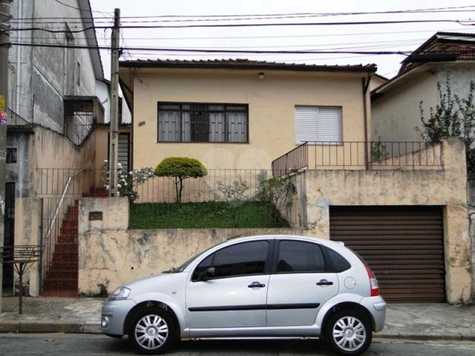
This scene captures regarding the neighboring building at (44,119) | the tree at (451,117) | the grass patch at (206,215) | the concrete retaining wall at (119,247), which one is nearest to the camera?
the concrete retaining wall at (119,247)

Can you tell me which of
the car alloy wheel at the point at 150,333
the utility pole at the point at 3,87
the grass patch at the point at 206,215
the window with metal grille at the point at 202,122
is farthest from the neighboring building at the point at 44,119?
the car alloy wheel at the point at 150,333

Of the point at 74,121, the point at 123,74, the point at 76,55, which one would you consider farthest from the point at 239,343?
the point at 76,55

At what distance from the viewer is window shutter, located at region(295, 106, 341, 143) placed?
1728 cm

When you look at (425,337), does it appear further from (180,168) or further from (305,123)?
(305,123)

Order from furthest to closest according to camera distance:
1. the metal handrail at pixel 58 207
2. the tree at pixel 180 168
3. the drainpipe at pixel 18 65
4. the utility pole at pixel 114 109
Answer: the drainpipe at pixel 18 65
the tree at pixel 180 168
the utility pole at pixel 114 109
the metal handrail at pixel 58 207

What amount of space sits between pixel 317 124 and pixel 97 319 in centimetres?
1024

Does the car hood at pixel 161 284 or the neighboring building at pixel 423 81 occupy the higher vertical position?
the neighboring building at pixel 423 81

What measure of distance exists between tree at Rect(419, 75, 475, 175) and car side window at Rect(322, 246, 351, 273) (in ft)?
27.1

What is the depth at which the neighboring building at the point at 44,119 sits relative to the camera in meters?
11.7

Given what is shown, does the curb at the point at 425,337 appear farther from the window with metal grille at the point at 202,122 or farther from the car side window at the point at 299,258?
the window with metal grille at the point at 202,122

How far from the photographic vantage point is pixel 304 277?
739cm

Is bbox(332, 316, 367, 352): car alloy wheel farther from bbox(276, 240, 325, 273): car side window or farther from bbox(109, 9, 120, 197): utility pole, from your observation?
bbox(109, 9, 120, 197): utility pole

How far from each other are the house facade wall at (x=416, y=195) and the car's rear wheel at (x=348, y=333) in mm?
4246

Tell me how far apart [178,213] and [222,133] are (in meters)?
3.91
